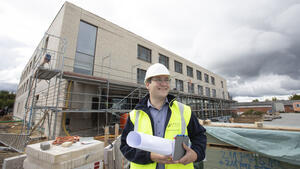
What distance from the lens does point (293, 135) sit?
221 cm

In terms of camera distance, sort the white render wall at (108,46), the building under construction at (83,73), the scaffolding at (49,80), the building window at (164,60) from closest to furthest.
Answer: the scaffolding at (49,80) < the building under construction at (83,73) < the white render wall at (108,46) < the building window at (164,60)

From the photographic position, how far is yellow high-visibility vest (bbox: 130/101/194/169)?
129 centimetres

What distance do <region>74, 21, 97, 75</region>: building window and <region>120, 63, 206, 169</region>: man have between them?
27.4 feet

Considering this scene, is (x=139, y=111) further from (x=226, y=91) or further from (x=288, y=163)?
(x=226, y=91)

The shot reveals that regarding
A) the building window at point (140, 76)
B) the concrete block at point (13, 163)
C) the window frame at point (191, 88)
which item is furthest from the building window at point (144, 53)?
the concrete block at point (13, 163)

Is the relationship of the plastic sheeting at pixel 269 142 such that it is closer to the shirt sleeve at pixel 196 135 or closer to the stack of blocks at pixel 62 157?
the shirt sleeve at pixel 196 135

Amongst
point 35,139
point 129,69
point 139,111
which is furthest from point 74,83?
point 139,111

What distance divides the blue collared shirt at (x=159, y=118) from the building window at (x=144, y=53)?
39.1 ft

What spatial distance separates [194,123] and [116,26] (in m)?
11.9

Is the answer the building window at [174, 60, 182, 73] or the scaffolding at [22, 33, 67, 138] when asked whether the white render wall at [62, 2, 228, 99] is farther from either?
the building window at [174, 60, 182, 73]

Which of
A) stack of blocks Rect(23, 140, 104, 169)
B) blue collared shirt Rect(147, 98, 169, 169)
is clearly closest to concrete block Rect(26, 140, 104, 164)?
stack of blocks Rect(23, 140, 104, 169)

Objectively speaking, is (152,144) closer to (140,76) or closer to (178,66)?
(140,76)

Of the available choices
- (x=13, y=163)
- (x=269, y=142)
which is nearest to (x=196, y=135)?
(x=269, y=142)

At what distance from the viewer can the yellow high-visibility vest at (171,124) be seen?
1.29 metres
